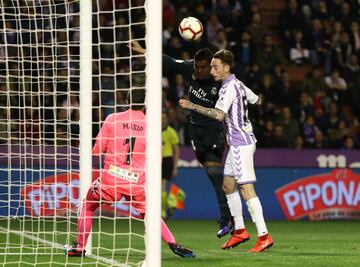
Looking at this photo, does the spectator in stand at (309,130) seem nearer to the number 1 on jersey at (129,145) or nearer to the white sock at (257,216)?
the white sock at (257,216)

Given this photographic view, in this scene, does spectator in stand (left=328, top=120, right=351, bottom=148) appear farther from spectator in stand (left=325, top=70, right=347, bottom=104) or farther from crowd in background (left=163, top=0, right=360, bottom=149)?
spectator in stand (left=325, top=70, right=347, bottom=104)

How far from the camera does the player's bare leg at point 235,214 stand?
1173 centimetres

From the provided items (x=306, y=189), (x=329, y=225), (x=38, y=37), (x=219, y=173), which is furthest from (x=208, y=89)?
(x=306, y=189)

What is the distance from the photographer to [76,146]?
40.5 feet

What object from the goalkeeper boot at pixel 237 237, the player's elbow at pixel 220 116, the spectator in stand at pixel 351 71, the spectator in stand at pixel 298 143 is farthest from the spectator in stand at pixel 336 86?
the player's elbow at pixel 220 116

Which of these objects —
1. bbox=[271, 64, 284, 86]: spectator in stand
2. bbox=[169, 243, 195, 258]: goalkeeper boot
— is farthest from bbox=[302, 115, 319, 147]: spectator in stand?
bbox=[169, 243, 195, 258]: goalkeeper boot

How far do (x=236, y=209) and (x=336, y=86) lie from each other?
37.7ft

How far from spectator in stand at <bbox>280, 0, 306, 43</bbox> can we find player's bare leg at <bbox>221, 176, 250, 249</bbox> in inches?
466

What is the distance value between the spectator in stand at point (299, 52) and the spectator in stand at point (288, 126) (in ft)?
8.81

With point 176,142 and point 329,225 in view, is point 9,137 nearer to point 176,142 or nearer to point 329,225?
point 176,142

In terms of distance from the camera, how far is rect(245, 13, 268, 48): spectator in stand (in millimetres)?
22891

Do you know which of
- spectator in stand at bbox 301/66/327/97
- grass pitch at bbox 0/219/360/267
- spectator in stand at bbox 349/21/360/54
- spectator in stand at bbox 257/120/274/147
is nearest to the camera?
grass pitch at bbox 0/219/360/267

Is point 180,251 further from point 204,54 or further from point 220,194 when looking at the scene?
point 204,54

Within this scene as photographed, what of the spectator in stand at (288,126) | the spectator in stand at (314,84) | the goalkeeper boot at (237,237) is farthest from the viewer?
the spectator in stand at (314,84)
